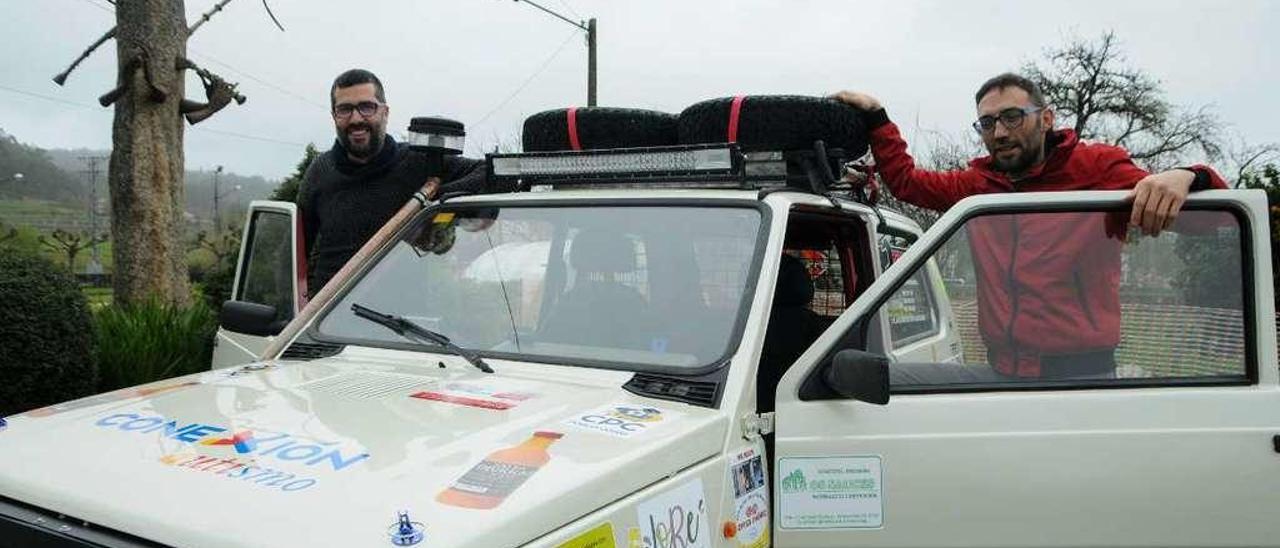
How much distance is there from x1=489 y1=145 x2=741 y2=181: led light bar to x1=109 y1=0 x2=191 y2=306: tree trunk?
16.2 feet

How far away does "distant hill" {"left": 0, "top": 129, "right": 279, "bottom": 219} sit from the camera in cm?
3869

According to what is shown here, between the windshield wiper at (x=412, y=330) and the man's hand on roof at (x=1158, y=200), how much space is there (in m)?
1.87

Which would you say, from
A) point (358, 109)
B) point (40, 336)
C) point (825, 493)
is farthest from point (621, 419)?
point (40, 336)

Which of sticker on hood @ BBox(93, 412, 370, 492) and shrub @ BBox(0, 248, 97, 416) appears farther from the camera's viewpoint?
shrub @ BBox(0, 248, 97, 416)

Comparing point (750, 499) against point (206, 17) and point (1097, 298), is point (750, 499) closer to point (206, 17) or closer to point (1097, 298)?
point (1097, 298)

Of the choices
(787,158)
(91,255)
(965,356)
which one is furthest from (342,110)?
(91,255)

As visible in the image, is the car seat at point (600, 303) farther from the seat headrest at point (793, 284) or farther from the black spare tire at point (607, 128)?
the seat headrest at point (793, 284)

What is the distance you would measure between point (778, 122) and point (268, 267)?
8.79ft

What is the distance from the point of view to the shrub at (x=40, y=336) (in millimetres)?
4953

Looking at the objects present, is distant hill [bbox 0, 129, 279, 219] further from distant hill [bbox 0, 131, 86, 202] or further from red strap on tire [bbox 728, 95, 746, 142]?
red strap on tire [bbox 728, 95, 746, 142]

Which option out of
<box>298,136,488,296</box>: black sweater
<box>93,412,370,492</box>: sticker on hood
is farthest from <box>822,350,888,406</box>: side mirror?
<box>298,136,488,296</box>: black sweater

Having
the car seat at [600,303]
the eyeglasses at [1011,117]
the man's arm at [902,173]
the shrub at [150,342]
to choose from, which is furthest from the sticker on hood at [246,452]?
the shrub at [150,342]

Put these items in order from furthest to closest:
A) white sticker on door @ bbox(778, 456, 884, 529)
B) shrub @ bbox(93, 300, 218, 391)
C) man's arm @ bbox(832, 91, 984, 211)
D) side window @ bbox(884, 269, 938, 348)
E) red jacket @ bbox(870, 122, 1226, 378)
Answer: shrub @ bbox(93, 300, 218, 391) < man's arm @ bbox(832, 91, 984, 211) < side window @ bbox(884, 269, 938, 348) < red jacket @ bbox(870, 122, 1226, 378) < white sticker on door @ bbox(778, 456, 884, 529)

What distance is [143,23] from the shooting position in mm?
7367
